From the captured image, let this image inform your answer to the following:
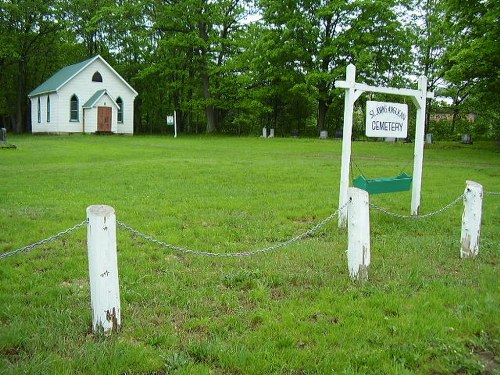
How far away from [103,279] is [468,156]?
74.1ft

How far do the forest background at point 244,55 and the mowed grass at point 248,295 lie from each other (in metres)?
23.8

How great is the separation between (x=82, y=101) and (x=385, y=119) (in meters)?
36.5

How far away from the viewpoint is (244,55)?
39.4 metres

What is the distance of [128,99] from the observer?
143 feet

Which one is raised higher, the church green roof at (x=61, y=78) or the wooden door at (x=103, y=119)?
the church green roof at (x=61, y=78)

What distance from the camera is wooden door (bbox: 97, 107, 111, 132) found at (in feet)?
132

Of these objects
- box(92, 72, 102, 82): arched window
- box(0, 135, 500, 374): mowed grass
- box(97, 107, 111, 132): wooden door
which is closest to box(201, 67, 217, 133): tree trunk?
box(97, 107, 111, 132): wooden door

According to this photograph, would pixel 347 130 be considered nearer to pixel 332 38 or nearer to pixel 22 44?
pixel 332 38

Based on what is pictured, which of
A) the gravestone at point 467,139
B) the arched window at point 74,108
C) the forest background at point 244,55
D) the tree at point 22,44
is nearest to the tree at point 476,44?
the forest background at point 244,55

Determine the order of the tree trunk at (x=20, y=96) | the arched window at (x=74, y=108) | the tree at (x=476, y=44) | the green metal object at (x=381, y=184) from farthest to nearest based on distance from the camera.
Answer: the tree trunk at (x=20, y=96)
the arched window at (x=74, y=108)
the tree at (x=476, y=44)
the green metal object at (x=381, y=184)

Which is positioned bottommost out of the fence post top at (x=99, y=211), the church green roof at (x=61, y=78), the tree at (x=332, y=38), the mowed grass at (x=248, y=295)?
the mowed grass at (x=248, y=295)

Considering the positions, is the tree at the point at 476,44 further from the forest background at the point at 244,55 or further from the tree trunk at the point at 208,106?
the tree trunk at the point at 208,106

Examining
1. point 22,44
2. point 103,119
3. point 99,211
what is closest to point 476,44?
point 99,211

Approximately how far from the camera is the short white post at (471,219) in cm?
A: 637
